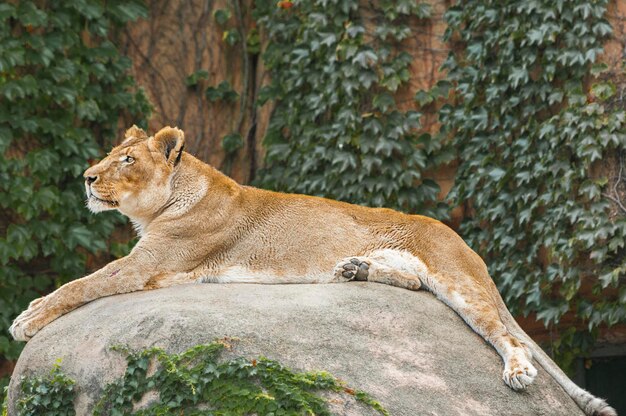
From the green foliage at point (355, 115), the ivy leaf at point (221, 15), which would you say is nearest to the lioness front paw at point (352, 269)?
the green foliage at point (355, 115)

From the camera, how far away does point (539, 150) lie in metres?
8.67

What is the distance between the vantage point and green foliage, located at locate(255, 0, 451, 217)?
965cm

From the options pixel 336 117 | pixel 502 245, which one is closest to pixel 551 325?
pixel 502 245

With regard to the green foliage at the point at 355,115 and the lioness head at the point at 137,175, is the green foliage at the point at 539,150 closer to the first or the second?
the green foliage at the point at 355,115

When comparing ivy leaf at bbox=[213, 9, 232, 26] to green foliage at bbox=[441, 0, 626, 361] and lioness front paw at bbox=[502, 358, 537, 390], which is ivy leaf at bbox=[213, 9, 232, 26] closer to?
green foliage at bbox=[441, 0, 626, 361]

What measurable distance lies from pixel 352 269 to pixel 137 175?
1.58 m

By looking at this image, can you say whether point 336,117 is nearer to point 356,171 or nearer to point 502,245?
point 356,171

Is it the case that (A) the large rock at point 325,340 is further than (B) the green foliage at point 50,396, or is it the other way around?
(B) the green foliage at point 50,396

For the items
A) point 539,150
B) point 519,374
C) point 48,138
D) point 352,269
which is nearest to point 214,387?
point 352,269

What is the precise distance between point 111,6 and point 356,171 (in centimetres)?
326

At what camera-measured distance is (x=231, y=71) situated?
11242 mm

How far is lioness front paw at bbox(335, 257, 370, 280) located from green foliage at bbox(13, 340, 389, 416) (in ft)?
4.26

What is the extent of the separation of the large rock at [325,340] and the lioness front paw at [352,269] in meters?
0.21

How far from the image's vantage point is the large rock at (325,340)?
18.0ft
